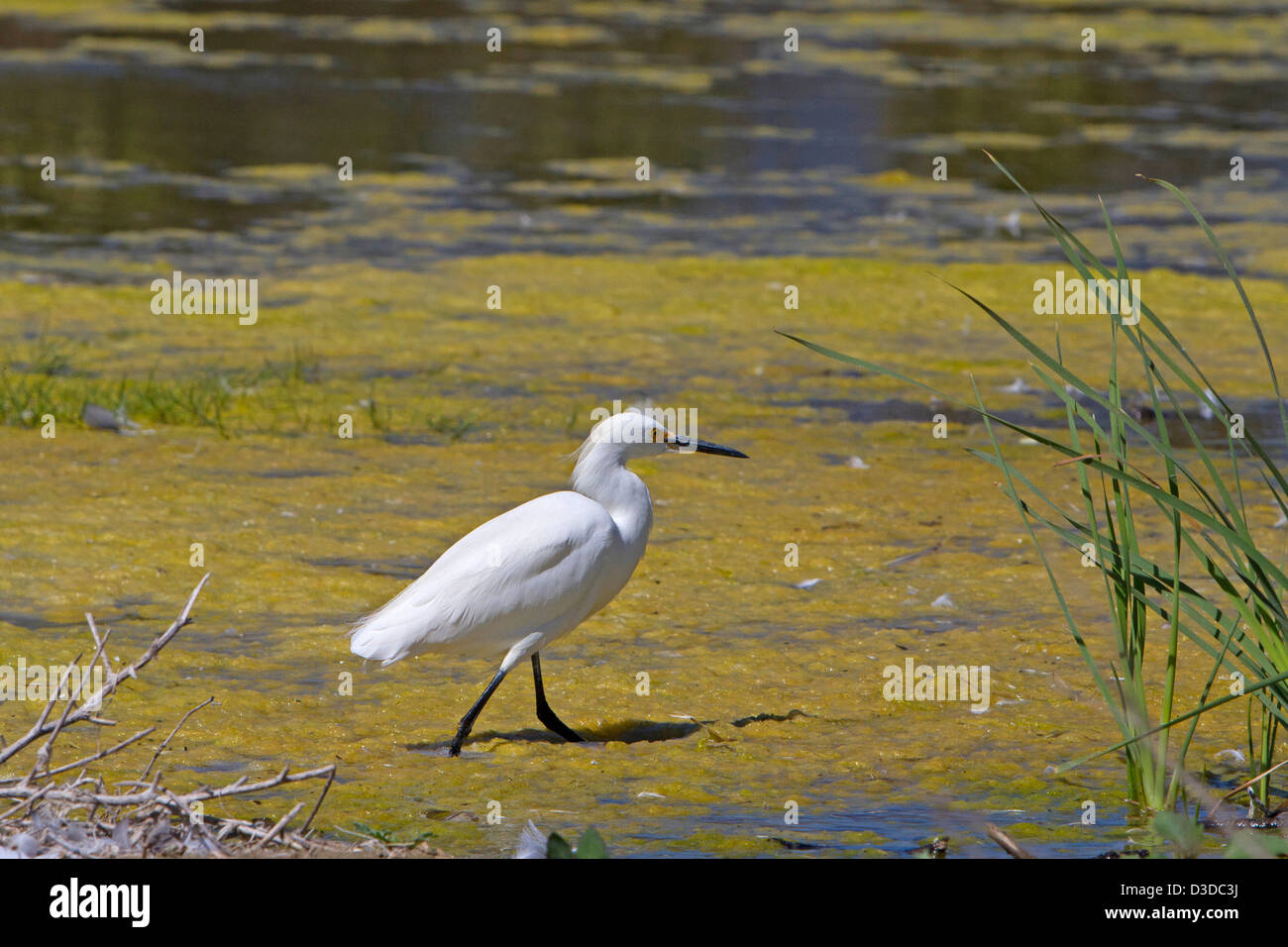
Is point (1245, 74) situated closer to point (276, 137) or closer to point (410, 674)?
point (276, 137)

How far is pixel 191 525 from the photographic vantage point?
681 cm

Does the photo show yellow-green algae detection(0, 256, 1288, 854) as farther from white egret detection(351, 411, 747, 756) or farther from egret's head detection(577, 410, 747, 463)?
egret's head detection(577, 410, 747, 463)

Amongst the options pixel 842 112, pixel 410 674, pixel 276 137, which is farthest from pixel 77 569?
pixel 842 112

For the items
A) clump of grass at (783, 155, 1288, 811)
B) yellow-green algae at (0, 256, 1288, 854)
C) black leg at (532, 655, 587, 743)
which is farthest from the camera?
black leg at (532, 655, 587, 743)

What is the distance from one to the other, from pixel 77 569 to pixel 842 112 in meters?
14.8

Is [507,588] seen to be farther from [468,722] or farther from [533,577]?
[468,722]

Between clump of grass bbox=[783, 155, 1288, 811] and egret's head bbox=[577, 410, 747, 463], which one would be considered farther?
egret's head bbox=[577, 410, 747, 463]

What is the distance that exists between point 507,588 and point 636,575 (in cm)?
187

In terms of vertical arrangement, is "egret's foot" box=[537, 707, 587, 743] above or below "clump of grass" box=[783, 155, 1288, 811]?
below

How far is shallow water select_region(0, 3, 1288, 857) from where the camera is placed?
4707 millimetres

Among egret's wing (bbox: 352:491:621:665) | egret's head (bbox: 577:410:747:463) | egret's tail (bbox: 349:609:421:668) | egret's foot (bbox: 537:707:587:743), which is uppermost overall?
egret's head (bbox: 577:410:747:463)

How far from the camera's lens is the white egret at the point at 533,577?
4688mm

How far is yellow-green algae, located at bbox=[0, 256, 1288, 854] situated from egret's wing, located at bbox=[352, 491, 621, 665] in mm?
328

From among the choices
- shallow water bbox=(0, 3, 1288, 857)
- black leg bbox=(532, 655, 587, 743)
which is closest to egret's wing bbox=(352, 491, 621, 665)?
black leg bbox=(532, 655, 587, 743)
